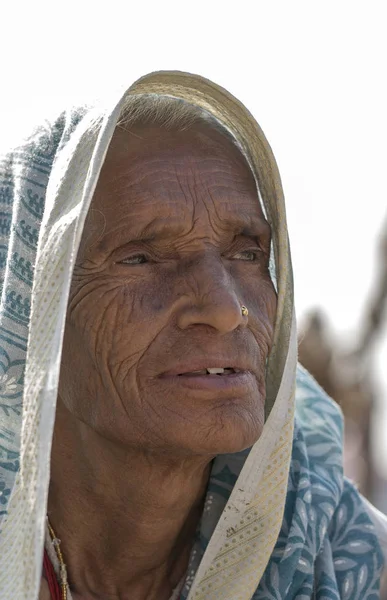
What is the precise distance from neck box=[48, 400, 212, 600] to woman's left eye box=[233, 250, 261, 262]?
65 cm

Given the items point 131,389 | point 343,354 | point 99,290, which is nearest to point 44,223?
point 99,290

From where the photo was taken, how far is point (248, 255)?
10.7 ft

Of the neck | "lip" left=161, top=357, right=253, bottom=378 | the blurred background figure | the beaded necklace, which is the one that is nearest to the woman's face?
"lip" left=161, top=357, right=253, bottom=378

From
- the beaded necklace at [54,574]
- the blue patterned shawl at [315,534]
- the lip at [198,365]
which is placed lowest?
the beaded necklace at [54,574]

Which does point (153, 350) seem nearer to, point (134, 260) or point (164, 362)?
point (164, 362)

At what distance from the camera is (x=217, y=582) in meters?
3.06

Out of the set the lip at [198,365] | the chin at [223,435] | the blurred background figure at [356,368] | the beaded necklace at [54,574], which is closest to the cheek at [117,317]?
the lip at [198,365]

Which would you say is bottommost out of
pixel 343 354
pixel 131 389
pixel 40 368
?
pixel 343 354

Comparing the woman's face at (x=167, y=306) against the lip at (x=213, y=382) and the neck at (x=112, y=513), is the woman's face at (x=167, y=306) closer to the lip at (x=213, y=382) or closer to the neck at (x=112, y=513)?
the lip at (x=213, y=382)

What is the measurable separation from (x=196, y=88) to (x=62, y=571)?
1583 mm

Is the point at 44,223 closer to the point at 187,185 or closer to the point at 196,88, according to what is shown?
the point at 187,185

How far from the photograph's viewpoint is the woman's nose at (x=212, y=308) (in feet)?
9.38

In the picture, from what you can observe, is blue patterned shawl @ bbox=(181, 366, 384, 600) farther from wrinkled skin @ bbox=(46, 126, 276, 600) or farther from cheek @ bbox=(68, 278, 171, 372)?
cheek @ bbox=(68, 278, 171, 372)

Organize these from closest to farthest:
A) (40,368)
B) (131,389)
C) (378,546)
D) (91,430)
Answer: (40,368) → (131,389) → (91,430) → (378,546)
